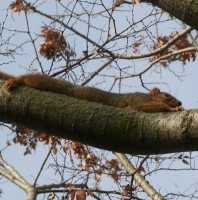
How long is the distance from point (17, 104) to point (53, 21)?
3419 millimetres

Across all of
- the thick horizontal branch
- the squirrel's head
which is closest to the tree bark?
the thick horizontal branch

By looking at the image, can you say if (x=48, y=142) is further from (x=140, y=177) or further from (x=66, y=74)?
(x=140, y=177)

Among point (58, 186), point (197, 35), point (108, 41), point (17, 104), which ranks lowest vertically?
point (17, 104)

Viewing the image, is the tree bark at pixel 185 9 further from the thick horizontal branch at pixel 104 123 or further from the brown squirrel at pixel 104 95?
the thick horizontal branch at pixel 104 123

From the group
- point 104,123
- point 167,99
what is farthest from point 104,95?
point 104,123

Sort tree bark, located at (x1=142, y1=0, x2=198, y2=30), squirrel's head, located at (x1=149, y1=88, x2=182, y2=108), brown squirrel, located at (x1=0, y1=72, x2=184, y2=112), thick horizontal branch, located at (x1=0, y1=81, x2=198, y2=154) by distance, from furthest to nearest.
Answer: squirrel's head, located at (x1=149, y1=88, x2=182, y2=108), brown squirrel, located at (x1=0, y1=72, x2=184, y2=112), tree bark, located at (x1=142, y1=0, x2=198, y2=30), thick horizontal branch, located at (x1=0, y1=81, x2=198, y2=154)

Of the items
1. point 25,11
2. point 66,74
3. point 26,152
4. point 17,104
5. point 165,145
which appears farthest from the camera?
point 26,152

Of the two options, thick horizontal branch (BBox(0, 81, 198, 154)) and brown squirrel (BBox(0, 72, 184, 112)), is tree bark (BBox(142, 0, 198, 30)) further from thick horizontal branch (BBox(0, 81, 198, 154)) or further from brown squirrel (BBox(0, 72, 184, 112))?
thick horizontal branch (BBox(0, 81, 198, 154))

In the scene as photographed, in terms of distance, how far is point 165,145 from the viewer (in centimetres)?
166

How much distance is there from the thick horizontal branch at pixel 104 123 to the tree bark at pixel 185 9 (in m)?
0.89

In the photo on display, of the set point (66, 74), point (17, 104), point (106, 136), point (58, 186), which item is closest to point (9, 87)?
point (17, 104)

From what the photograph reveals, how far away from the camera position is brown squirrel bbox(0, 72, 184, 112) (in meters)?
2.87

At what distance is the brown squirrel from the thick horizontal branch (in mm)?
821

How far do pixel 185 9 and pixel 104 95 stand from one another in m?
1.11
